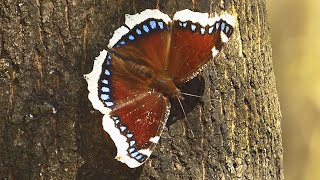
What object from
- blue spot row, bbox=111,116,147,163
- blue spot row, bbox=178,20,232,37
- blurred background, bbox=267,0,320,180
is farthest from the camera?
blurred background, bbox=267,0,320,180

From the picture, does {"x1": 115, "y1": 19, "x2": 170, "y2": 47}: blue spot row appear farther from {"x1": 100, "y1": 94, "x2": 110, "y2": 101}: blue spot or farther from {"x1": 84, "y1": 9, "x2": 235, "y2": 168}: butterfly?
{"x1": 100, "y1": 94, "x2": 110, "y2": 101}: blue spot

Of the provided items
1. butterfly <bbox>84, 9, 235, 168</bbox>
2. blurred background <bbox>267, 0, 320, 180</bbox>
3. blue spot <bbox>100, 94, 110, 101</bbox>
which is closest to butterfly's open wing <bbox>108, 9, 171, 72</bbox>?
butterfly <bbox>84, 9, 235, 168</bbox>

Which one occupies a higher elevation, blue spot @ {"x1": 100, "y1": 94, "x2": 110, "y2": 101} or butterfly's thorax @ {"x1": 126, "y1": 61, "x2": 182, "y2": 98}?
butterfly's thorax @ {"x1": 126, "y1": 61, "x2": 182, "y2": 98}

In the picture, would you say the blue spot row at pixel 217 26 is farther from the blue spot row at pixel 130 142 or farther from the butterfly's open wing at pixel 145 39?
the blue spot row at pixel 130 142

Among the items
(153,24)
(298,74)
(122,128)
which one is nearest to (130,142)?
(122,128)

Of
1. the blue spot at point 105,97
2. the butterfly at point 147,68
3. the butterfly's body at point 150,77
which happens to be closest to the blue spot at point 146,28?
the butterfly at point 147,68

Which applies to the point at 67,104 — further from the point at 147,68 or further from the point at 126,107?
the point at 147,68

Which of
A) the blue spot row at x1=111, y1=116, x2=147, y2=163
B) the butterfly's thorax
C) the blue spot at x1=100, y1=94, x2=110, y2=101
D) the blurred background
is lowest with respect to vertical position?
the blue spot row at x1=111, y1=116, x2=147, y2=163
